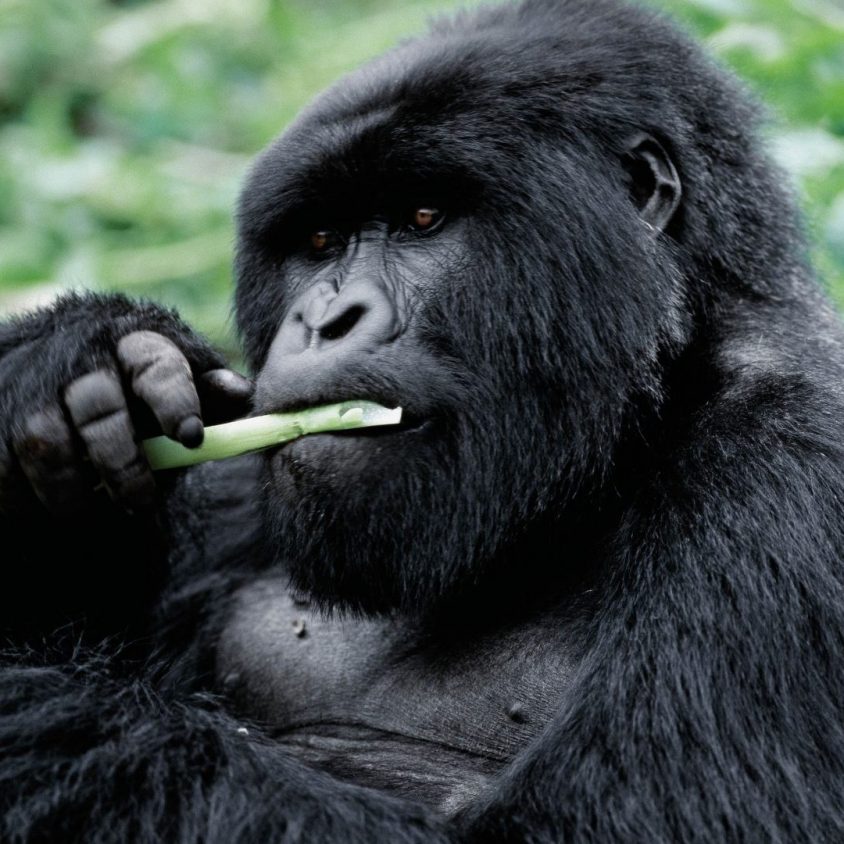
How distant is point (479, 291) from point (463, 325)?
94 millimetres

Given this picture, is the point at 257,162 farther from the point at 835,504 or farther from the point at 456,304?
the point at 835,504

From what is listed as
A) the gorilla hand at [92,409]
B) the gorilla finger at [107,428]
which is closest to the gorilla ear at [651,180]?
the gorilla hand at [92,409]

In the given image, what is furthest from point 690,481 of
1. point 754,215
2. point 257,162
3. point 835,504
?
point 257,162

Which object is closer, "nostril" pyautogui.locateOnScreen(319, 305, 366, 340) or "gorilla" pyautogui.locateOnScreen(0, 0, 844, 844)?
"gorilla" pyautogui.locateOnScreen(0, 0, 844, 844)

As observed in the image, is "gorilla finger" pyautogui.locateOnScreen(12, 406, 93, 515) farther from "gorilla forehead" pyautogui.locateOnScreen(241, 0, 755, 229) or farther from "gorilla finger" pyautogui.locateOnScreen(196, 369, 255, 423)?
"gorilla forehead" pyautogui.locateOnScreen(241, 0, 755, 229)

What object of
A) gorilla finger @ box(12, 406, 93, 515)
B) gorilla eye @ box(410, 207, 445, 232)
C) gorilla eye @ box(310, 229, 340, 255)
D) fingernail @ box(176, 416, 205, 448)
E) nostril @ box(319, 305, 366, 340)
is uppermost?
gorilla eye @ box(410, 207, 445, 232)

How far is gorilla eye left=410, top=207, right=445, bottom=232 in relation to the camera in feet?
10.6

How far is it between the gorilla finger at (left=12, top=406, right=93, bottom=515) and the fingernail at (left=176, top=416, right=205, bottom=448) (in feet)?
0.88

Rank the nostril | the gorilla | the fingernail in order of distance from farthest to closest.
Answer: the nostril
the fingernail
the gorilla

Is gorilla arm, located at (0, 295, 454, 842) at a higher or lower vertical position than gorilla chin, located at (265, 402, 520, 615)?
lower

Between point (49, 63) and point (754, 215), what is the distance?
286 inches

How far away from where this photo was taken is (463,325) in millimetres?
3113

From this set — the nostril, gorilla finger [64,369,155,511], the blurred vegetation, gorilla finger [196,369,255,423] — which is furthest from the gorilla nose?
the blurred vegetation

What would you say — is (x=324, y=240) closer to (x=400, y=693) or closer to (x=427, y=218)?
(x=427, y=218)
